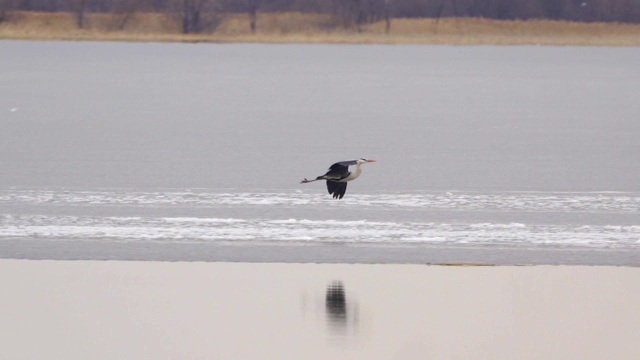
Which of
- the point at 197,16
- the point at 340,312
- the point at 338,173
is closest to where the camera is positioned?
the point at 340,312

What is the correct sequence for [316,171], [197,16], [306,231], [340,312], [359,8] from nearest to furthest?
[340,312] → [306,231] → [316,171] → [359,8] → [197,16]

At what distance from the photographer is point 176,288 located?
5.46 m

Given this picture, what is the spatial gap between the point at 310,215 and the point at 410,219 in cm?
58

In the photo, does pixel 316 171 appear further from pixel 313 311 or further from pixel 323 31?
pixel 323 31

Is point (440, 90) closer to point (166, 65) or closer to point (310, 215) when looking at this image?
point (166, 65)

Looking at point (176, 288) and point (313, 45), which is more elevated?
point (176, 288)

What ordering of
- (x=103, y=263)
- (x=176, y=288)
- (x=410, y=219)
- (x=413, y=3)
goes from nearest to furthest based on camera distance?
(x=176, y=288)
(x=103, y=263)
(x=410, y=219)
(x=413, y=3)

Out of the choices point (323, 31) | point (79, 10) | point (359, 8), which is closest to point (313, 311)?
point (323, 31)

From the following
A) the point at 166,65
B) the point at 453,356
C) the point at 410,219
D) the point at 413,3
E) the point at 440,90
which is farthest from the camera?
the point at 413,3

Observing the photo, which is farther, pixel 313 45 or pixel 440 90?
pixel 313 45

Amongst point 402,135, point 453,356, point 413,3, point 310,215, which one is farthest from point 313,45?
point 453,356

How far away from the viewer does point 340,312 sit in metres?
5.08

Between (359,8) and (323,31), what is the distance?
1.59 m

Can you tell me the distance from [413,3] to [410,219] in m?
41.6
